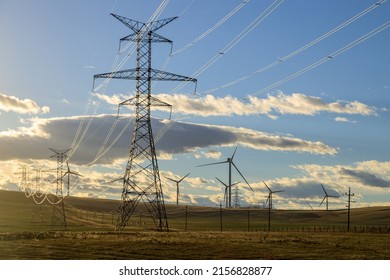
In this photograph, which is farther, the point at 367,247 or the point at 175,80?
the point at 175,80

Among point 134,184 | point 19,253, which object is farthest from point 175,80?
point 19,253

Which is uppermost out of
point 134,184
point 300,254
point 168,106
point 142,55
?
point 142,55

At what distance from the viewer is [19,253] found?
55375mm

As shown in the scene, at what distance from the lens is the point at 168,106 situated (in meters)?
81.9

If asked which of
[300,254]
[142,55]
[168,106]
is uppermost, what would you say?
[142,55]

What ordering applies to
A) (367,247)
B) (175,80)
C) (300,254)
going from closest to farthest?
(300,254), (367,247), (175,80)

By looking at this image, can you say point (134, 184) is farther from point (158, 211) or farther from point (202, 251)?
point (202, 251)
